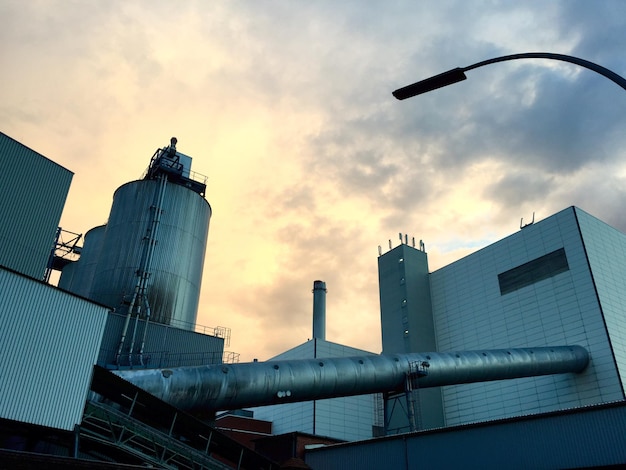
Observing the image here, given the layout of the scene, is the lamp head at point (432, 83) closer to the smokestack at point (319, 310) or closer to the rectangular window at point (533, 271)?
the rectangular window at point (533, 271)

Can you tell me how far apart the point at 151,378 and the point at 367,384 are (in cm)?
1156

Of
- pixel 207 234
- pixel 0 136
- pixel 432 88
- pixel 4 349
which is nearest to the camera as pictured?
pixel 432 88

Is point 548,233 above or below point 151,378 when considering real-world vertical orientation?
above

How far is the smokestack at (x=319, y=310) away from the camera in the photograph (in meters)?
50.7

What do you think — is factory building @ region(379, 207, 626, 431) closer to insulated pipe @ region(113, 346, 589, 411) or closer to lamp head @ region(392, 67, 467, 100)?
insulated pipe @ region(113, 346, 589, 411)

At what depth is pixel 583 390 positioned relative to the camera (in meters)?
34.8

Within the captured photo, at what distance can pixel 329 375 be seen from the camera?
81.1 ft

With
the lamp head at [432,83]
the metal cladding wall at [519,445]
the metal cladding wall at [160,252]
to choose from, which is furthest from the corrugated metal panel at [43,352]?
the metal cladding wall at [519,445]

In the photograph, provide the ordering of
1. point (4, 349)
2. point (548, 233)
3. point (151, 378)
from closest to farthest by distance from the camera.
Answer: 1. point (4, 349)
2. point (151, 378)
3. point (548, 233)

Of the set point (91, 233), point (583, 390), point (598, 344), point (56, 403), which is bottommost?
point (56, 403)

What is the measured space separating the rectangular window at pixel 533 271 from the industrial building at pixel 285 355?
0.12 metres

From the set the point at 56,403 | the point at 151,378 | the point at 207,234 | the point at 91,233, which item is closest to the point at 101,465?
the point at 56,403

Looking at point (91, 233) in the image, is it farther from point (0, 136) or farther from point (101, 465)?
point (101, 465)

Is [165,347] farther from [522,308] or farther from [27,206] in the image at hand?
[522,308]
